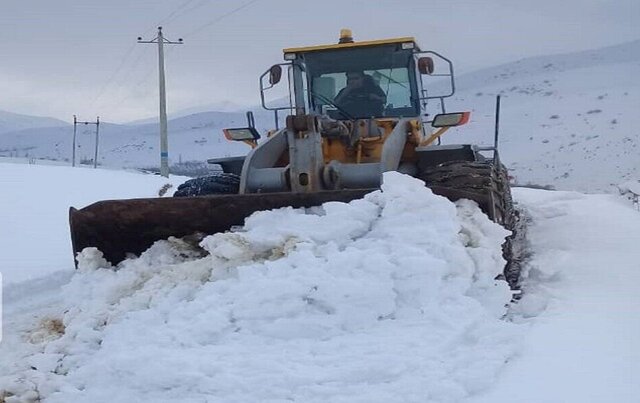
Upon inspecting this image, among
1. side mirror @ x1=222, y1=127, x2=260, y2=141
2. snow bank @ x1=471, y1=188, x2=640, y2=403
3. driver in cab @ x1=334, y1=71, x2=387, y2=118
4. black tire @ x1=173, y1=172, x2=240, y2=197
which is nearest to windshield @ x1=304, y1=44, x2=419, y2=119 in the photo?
driver in cab @ x1=334, y1=71, x2=387, y2=118

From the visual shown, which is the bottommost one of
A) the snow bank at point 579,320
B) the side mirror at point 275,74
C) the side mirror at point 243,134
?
the snow bank at point 579,320

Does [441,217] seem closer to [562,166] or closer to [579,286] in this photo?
[579,286]

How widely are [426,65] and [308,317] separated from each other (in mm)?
4012

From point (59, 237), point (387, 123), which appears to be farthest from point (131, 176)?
point (387, 123)

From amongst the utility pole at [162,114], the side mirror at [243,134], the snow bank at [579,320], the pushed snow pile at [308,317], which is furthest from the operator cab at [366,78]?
the utility pole at [162,114]

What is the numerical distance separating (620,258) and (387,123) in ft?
7.71

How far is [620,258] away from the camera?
6344mm

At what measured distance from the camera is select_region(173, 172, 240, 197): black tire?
7125 millimetres

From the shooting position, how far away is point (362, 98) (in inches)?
294

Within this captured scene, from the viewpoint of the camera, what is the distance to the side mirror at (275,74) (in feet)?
24.3

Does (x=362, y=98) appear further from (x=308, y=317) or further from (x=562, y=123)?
(x=562, y=123)

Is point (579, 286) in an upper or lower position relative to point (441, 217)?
lower

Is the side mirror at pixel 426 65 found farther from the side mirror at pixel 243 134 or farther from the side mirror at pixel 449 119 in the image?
the side mirror at pixel 243 134

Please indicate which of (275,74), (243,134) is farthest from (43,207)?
(275,74)
